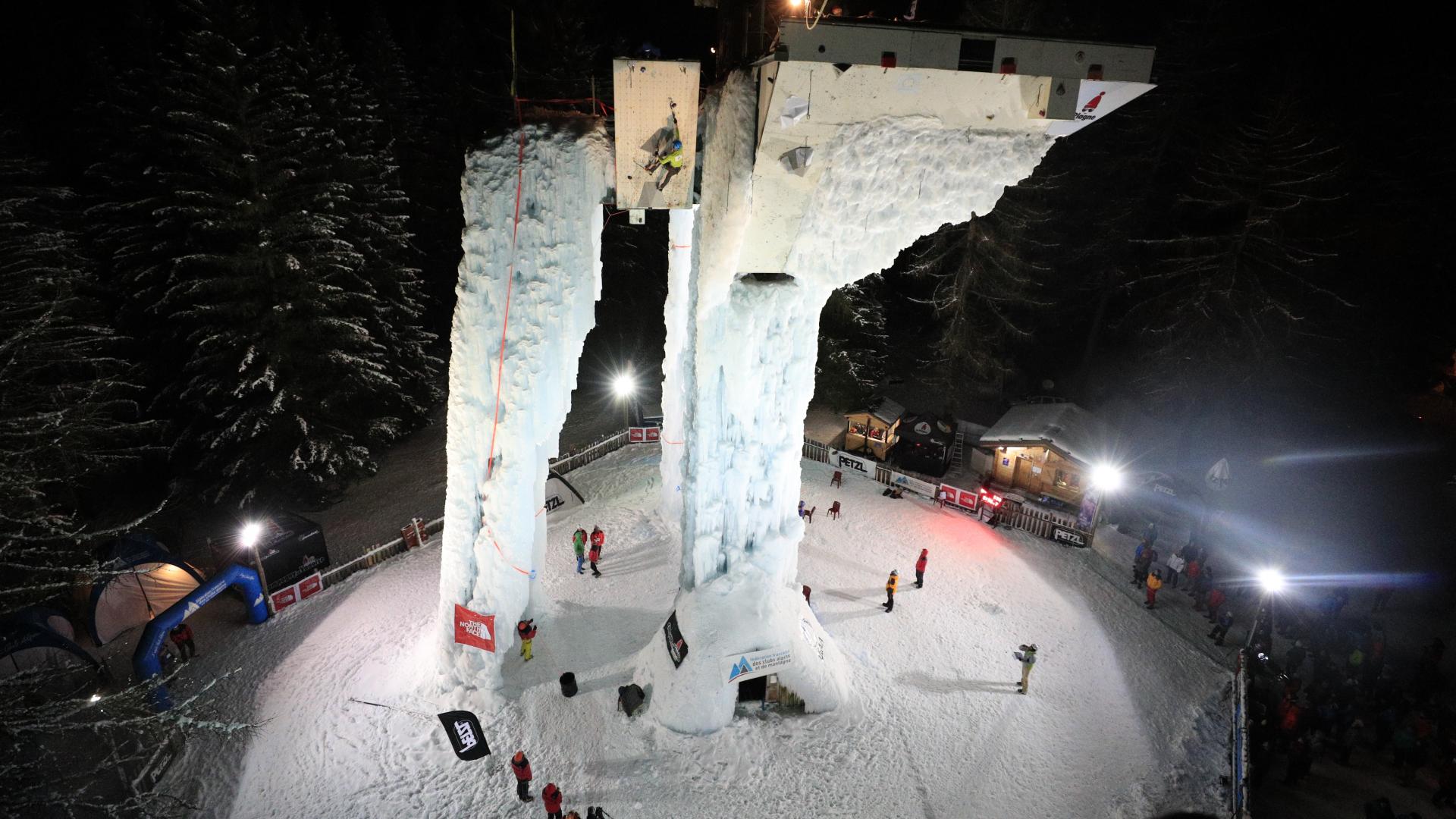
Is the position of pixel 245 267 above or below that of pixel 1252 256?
below

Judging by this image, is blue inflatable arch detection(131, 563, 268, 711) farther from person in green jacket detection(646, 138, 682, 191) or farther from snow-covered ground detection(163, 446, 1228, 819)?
person in green jacket detection(646, 138, 682, 191)

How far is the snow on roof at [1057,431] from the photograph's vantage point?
18.8m

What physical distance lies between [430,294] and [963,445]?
2009 cm

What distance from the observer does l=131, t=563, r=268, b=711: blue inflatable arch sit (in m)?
11.5

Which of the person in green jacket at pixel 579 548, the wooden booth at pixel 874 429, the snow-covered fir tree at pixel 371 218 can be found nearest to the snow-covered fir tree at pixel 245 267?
the snow-covered fir tree at pixel 371 218

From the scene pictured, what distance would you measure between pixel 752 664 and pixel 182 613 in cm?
1012

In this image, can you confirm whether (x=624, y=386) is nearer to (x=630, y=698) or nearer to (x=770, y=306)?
(x=630, y=698)

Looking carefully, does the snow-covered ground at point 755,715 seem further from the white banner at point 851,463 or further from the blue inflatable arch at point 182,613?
the white banner at point 851,463

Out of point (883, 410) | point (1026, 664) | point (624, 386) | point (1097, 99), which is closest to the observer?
point (1097, 99)

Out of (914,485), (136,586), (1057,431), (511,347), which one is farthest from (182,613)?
(1057,431)

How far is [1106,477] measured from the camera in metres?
17.6

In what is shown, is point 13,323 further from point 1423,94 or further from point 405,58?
point 1423,94

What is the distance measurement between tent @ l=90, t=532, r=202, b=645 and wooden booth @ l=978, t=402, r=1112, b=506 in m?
20.2

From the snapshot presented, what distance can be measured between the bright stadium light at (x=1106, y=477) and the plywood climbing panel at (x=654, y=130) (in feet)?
45.0
